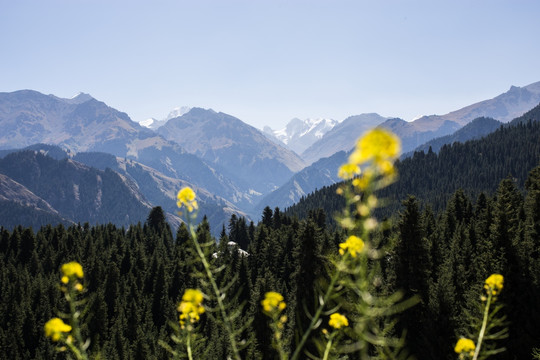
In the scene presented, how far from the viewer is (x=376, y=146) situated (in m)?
4.00

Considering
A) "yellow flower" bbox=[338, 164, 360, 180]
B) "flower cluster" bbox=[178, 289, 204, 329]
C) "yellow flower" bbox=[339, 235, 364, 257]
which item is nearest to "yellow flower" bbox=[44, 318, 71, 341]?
"flower cluster" bbox=[178, 289, 204, 329]

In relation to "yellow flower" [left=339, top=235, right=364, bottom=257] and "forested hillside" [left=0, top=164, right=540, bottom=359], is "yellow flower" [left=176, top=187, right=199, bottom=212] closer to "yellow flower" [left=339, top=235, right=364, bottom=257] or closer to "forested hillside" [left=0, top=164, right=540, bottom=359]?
"forested hillside" [left=0, top=164, right=540, bottom=359]

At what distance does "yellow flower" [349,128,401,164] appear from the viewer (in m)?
3.97

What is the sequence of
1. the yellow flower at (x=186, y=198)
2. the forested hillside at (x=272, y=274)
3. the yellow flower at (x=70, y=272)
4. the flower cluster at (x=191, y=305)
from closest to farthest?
the yellow flower at (x=70, y=272)
the yellow flower at (x=186, y=198)
the flower cluster at (x=191, y=305)
the forested hillside at (x=272, y=274)

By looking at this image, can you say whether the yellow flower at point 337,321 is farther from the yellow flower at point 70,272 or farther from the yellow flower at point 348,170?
the yellow flower at point 70,272

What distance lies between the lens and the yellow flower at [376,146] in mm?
3969

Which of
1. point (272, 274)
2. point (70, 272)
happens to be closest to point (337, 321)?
point (70, 272)

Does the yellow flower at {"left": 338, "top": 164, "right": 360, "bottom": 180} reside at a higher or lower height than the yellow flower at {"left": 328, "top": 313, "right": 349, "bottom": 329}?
higher

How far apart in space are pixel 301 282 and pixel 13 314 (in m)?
68.1

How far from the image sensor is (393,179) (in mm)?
4039

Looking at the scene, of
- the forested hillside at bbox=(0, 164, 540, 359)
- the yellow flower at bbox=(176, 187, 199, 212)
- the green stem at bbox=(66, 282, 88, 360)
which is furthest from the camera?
the forested hillside at bbox=(0, 164, 540, 359)

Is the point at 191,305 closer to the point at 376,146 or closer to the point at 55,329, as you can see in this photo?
the point at 55,329

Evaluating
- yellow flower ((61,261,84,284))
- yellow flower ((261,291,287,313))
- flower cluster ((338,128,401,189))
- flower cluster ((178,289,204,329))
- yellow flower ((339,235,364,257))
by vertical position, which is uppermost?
flower cluster ((338,128,401,189))

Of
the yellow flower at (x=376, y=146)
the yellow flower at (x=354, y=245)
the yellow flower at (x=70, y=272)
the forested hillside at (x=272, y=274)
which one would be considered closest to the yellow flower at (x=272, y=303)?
the forested hillside at (x=272, y=274)
